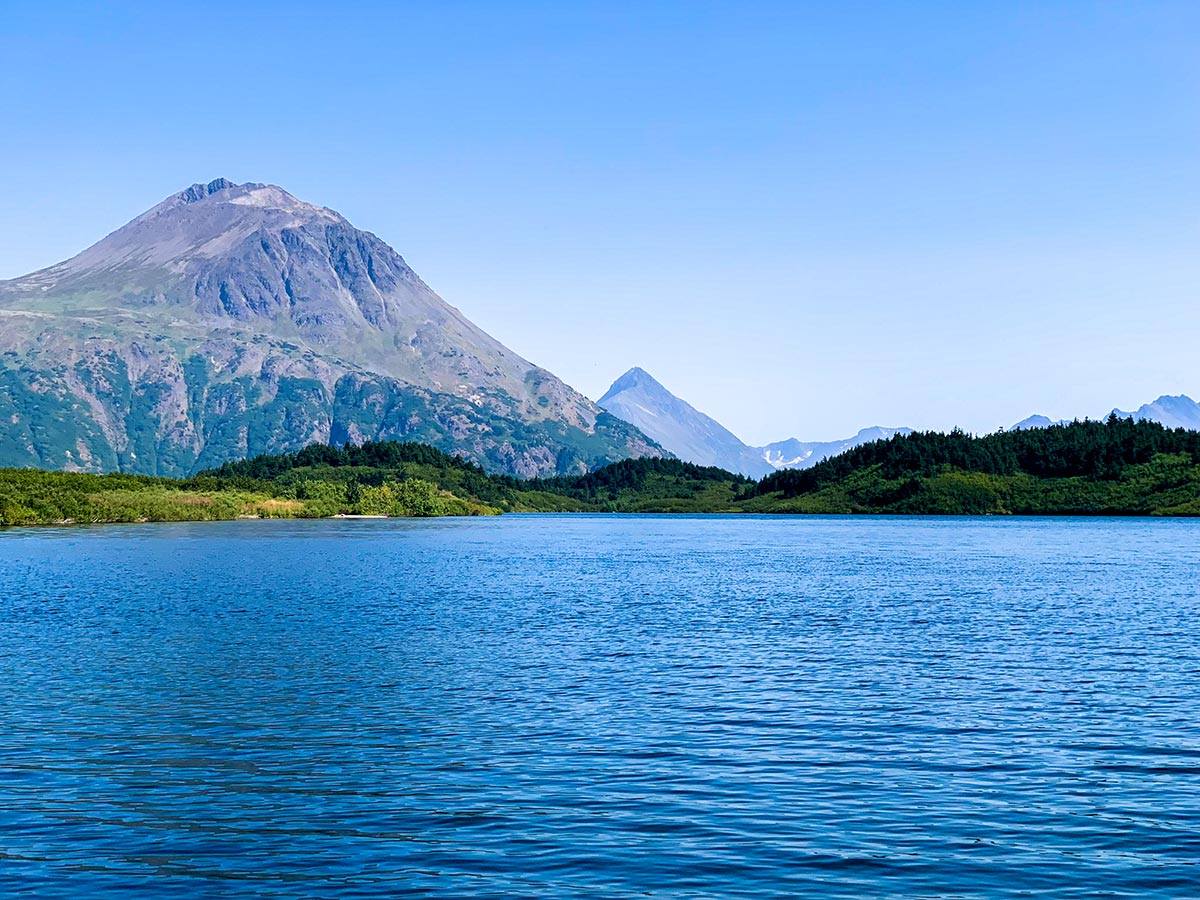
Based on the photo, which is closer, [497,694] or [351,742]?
[351,742]

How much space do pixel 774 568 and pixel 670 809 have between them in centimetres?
10533

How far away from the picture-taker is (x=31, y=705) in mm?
46250

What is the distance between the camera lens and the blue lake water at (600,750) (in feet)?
87.6

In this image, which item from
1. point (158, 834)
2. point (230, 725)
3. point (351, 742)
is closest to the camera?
point (158, 834)

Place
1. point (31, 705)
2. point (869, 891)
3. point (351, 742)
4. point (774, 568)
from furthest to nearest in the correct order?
point (774, 568)
point (31, 705)
point (351, 742)
point (869, 891)

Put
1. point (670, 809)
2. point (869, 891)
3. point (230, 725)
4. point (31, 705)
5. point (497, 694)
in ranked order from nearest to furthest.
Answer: point (869, 891) < point (670, 809) < point (230, 725) < point (31, 705) < point (497, 694)

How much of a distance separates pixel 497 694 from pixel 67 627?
126 feet

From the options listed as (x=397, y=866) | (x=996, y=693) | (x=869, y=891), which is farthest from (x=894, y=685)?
(x=397, y=866)

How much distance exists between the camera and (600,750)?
38469mm

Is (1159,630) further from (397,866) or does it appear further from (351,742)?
(397,866)

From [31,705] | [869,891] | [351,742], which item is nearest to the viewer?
[869,891]

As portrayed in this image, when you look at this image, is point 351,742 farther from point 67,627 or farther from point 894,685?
point 67,627

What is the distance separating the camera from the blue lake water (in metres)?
26.7

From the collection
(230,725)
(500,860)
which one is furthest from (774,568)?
(500,860)
